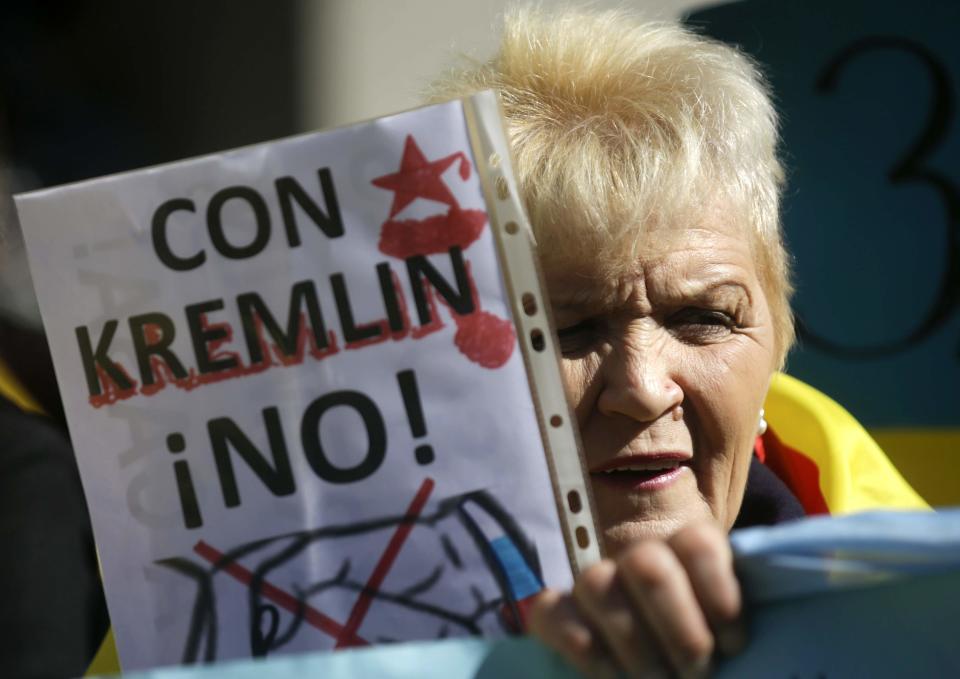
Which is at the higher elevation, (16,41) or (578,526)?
(16,41)

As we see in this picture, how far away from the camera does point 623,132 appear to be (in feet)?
4.99

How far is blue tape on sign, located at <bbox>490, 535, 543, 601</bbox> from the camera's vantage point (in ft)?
3.46

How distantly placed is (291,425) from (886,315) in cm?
220

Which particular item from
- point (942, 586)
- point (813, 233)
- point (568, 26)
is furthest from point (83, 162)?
point (942, 586)

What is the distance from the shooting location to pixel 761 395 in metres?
1.61

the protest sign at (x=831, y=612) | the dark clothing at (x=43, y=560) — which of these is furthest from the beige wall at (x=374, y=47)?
the protest sign at (x=831, y=612)

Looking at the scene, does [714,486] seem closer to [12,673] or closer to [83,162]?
[12,673]

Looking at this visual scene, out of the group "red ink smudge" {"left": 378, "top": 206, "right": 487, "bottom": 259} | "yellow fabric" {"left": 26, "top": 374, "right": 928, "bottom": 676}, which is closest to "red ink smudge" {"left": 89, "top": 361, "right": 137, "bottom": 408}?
"red ink smudge" {"left": 378, "top": 206, "right": 487, "bottom": 259}

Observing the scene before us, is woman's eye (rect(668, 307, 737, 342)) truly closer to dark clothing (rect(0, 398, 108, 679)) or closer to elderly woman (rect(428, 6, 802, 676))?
elderly woman (rect(428, 6, 802, 676))

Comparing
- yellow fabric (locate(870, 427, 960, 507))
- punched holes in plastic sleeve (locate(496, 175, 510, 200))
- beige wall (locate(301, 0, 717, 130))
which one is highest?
beige wall (locate(301, 0, 717, 130))

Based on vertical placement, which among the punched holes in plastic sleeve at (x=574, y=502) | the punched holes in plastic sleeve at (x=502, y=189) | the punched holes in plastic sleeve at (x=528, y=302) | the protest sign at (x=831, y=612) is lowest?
the protest sign at (x=831, y=612)

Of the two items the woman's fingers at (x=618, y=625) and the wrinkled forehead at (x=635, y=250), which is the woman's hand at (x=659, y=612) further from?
the wrinkled forehead at (x=635, y=250)

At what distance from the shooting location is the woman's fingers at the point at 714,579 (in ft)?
2.70

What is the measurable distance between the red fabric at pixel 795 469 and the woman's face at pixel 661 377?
0.38 meters
